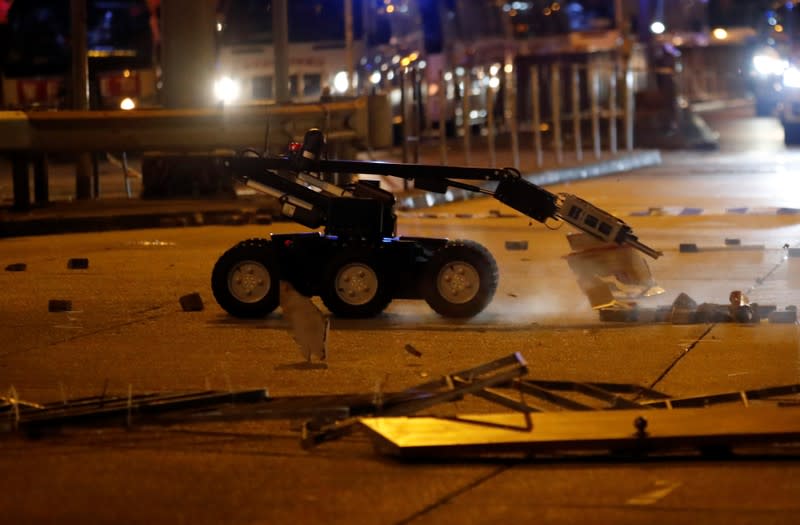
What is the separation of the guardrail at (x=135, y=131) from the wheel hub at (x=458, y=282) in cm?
655

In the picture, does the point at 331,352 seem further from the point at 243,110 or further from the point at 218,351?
the point at 243,110

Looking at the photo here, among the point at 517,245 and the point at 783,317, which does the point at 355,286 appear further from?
the point at 517,245

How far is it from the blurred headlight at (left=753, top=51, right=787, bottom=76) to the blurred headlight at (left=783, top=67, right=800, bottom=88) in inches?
24.1

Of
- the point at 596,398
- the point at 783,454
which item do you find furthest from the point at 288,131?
the point at 783,454

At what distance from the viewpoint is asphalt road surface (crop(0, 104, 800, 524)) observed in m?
5.75

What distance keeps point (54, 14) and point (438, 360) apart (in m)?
24.9

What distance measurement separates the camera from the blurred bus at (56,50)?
30250 mm

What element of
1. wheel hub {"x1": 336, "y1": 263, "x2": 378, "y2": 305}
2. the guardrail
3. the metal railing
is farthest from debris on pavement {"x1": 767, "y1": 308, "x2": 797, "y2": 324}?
the metal railing

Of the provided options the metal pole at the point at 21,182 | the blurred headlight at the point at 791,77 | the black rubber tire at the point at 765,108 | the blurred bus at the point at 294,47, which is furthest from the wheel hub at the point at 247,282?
the black rubber tire at the point at 765,108

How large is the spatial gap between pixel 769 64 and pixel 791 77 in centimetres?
607

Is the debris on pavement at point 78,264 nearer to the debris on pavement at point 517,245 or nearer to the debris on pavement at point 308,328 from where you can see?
the debris on pavement at point 517,245

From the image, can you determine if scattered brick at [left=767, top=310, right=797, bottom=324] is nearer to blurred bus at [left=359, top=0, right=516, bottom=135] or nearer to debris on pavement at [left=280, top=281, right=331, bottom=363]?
debris on pavement at [left=280, top=281, right=331, bottom=363]

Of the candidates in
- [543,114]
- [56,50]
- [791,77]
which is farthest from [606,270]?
[543,114]

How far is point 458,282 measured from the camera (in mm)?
9859
